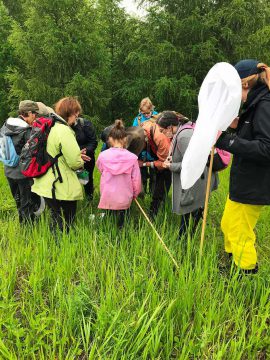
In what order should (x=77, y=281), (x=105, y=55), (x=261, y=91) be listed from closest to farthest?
(x=261, y=91) < (x=77, y=281) < (x=105, y=55)

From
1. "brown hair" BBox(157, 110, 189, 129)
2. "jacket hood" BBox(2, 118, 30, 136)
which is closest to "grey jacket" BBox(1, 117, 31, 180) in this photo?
"jacket hood" BBox(2, 118, 30, 136)

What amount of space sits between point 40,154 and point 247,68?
2.15 metres

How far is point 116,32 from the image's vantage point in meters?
19.5

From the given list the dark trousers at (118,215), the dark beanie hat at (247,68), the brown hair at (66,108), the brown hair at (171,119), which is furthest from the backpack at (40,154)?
the dark beanie hat at (247,68)

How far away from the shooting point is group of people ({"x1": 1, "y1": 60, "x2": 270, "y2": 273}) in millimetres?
2424

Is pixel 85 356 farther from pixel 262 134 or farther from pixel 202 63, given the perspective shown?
pixel 202 63

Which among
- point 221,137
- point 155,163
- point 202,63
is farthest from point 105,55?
point 221,137

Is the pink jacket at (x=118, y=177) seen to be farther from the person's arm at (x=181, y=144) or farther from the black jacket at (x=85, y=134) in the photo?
the black jacket at (x=85, y=134)

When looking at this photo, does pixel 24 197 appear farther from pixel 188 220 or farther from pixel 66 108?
pixel 188 220

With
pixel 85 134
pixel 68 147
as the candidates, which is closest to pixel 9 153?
pixel 68 147

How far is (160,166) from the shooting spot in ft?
14.1

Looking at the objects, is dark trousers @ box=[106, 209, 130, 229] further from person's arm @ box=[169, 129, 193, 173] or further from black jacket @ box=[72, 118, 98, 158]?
black jacket @ box=[72, 118, 98, 158]

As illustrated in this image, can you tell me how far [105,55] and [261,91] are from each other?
16.7 meters

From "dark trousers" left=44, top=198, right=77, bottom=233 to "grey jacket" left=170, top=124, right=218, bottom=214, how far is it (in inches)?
46.9
